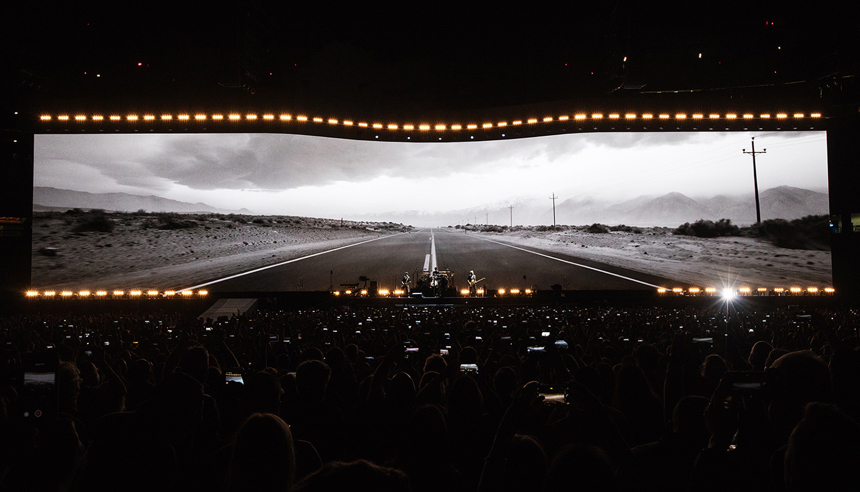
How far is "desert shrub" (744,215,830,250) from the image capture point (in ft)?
77.2

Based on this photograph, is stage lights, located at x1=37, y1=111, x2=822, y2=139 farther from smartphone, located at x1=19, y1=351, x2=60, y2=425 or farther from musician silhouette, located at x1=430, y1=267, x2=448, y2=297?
smartphone, located at x1=19, y1=351, x2=60, y2=425

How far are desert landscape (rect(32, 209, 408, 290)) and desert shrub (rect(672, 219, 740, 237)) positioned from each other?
27223 millimetres

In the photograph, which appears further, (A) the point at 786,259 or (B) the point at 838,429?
(A) the point at 786,259

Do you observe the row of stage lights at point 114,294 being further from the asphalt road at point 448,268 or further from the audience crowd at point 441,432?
the audience crowd at point 441,432

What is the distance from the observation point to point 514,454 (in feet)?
6.70

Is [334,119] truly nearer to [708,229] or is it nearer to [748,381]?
[708,229]

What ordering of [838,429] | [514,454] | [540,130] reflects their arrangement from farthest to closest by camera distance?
[540,130], [514,454], [838,429]

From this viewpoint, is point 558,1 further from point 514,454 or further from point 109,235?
point 109,235

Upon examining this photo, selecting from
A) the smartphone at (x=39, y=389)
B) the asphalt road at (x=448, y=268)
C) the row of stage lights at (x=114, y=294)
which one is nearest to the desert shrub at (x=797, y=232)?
the asphalt road at (x=448, y=268)

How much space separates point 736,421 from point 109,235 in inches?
1193

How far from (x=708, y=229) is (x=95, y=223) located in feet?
118

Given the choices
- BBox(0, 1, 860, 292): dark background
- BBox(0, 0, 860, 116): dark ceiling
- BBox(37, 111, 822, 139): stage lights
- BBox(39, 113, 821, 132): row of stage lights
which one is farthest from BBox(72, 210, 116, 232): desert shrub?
BBox(0, 0, 860, 116): dark ceiling

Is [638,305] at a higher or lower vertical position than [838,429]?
lower

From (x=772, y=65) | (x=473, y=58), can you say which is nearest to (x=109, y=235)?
(x=473, y=58)
